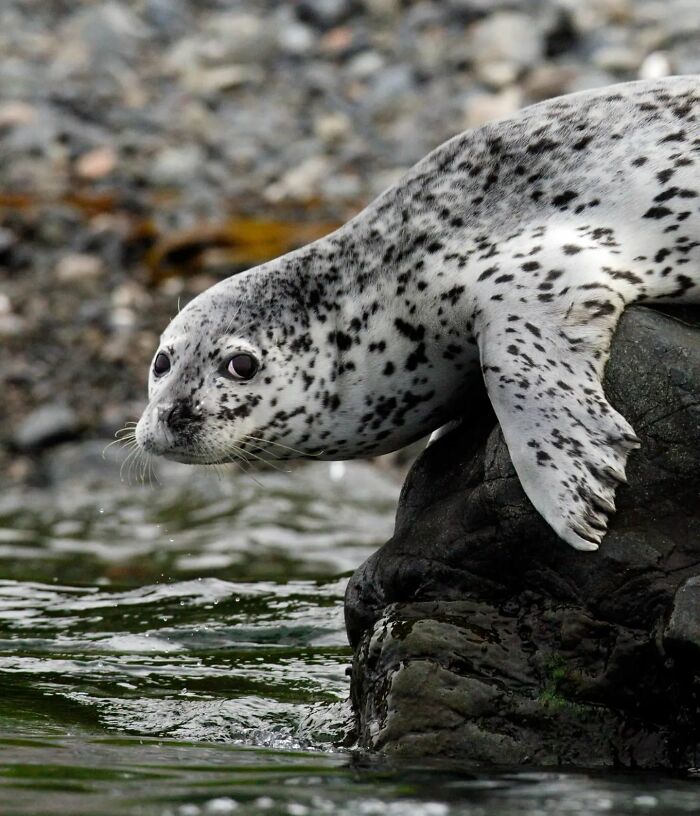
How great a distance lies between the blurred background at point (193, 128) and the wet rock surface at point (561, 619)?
26.2ft

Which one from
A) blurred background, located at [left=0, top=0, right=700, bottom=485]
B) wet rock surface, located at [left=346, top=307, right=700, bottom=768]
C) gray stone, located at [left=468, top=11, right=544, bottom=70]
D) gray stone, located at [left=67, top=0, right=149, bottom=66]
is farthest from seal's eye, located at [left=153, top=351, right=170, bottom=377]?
gray stone, located at [left=67, top=0, right=149, bottom=66]

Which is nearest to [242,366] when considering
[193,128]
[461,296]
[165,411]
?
[165,411]

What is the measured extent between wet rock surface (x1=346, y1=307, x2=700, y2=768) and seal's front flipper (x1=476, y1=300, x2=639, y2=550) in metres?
0.09

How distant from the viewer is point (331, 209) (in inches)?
666

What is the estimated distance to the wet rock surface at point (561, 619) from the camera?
501cm

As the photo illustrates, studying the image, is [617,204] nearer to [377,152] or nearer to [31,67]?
[377,152]

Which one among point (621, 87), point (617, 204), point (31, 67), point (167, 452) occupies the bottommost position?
point (167, 452)

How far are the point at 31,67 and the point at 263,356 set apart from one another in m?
15.0

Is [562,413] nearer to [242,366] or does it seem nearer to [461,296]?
[461,296]

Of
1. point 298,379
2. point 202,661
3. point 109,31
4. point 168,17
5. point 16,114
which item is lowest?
point 202,661

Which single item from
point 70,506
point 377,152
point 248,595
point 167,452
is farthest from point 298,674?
point 377,152

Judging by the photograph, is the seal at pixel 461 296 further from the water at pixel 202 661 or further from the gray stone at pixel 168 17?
the gray stone at pixel 168 17

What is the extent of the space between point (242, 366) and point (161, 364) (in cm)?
40

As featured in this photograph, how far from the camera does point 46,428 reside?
13.5m
